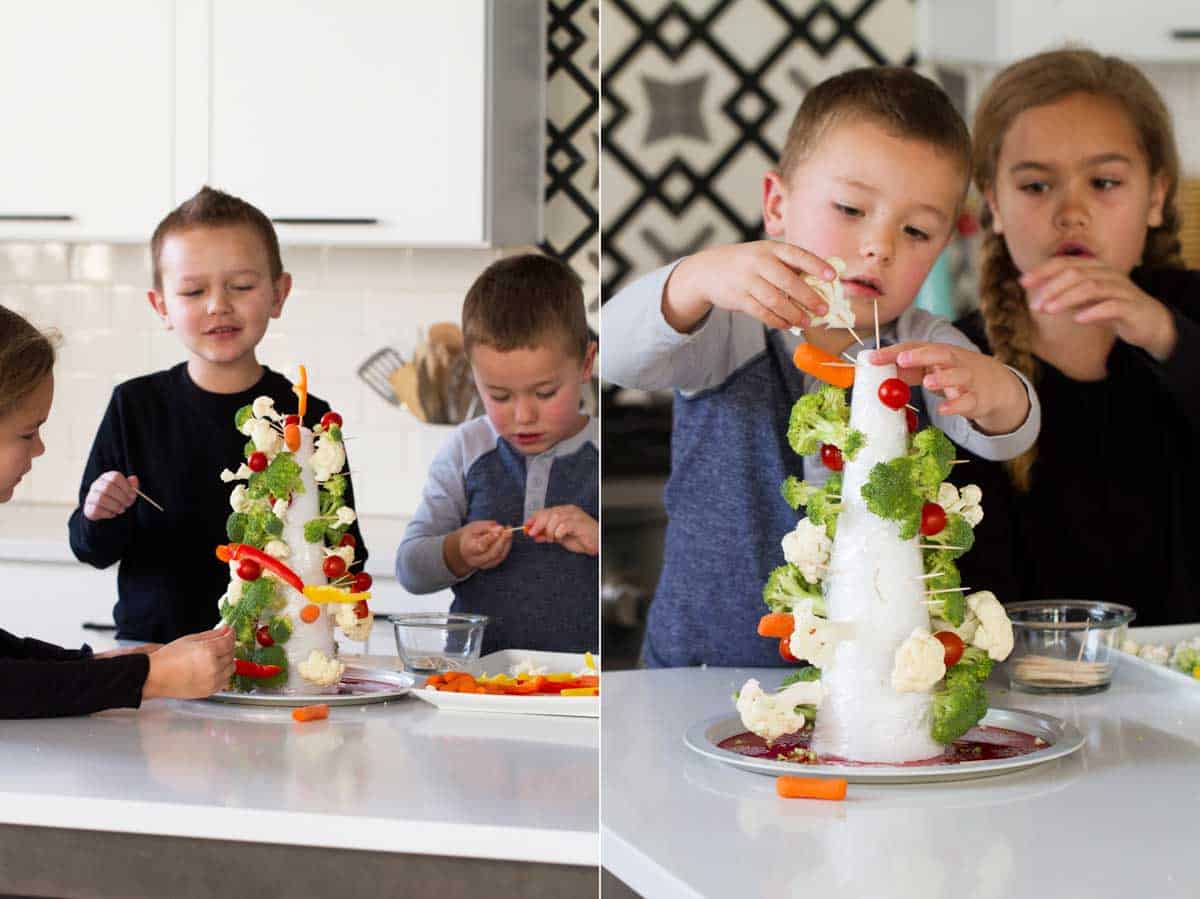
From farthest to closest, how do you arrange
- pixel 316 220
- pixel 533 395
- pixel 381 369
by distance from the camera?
pixel 381 369 → pixel 316 220 → pixel 533 395

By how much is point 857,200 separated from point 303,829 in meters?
0.75

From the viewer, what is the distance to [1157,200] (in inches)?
58.5

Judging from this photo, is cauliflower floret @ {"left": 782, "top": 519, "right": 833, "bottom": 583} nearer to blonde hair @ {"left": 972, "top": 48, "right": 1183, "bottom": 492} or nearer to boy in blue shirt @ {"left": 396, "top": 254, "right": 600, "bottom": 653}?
blonde hair @ {"left": 972, "top": 48, "right": 1183, "bottom": 492}

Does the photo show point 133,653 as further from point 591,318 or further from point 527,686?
point 591,318

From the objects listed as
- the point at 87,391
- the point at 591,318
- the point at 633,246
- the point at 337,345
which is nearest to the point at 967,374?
the point at 633,246

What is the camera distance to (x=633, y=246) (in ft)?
3.86

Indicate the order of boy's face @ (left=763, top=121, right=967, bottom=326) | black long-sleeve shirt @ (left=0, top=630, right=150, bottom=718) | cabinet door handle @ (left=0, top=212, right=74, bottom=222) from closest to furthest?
1. black long-sleeve shirt @ (left=0, top=630, right=150, bottom=718)
2. boy's face @ (left=763, top=121, right=967, bottom=326)
3. cabinet door handle @ (left=0, top=212, right=74, bottom=222)

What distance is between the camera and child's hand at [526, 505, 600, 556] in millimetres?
1685

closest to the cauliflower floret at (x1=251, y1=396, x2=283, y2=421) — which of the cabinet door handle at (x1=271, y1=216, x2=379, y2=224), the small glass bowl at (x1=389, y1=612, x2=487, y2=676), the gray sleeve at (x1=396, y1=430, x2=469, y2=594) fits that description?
the small glass bowl at (x1=389, y1=612, x2=487, y2=676)

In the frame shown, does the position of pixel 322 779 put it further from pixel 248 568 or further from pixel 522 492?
pixel 522 492

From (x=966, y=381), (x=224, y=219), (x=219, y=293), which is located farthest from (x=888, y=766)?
(x=224, y=219)

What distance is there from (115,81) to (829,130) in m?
1.83

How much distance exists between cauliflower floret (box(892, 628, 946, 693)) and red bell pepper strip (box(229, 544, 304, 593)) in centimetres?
55

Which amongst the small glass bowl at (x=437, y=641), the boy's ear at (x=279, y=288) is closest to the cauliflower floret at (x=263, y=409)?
the small glass bowl at (x=437, y=641)
